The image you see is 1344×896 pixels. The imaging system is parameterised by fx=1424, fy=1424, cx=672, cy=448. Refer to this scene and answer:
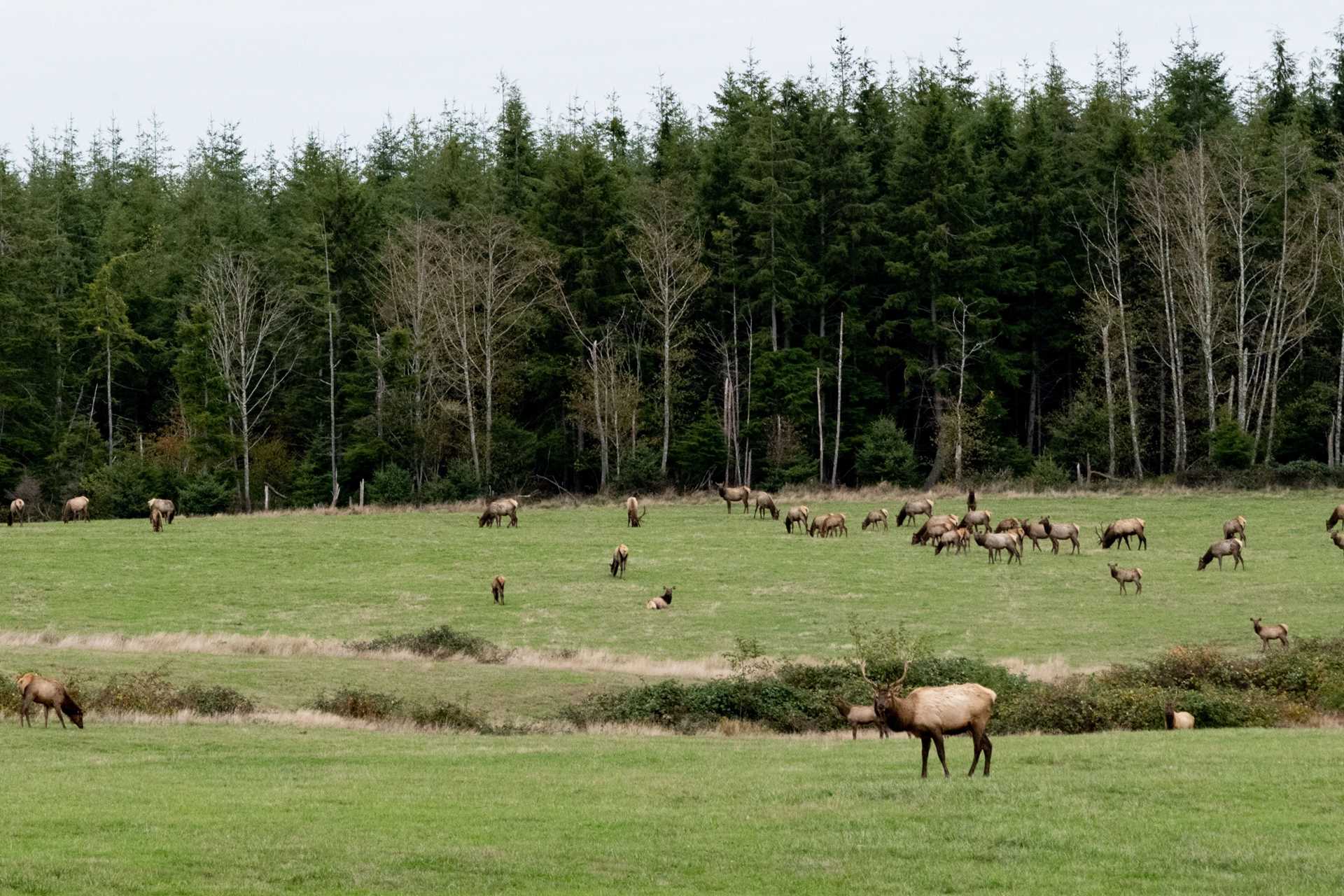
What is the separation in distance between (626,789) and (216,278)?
227ft

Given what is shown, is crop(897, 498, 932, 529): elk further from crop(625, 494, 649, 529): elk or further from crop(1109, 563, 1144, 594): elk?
crop(1109, 563, 1144, 594): elk

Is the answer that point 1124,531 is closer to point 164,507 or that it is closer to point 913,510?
point 913,510

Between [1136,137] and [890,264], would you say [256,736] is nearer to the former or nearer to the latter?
[890,264]

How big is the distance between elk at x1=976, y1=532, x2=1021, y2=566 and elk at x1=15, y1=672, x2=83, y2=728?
29.7m

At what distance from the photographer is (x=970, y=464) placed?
72750mm

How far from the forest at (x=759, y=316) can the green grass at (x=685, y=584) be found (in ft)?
49.6

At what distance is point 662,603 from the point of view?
39188 millimetres

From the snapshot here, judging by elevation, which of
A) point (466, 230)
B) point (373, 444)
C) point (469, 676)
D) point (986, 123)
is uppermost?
point (986, 123)

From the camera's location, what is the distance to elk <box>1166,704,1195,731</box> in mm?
22891

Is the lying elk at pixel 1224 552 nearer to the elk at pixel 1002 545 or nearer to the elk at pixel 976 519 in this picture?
the elk at pixel 1002 545

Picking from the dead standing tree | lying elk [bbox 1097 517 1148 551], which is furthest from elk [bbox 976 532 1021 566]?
the dead standing tree

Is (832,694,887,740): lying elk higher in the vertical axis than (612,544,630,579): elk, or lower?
lower

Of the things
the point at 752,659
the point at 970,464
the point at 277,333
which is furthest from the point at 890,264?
the point at 752,659

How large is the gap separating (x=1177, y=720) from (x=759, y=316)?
5890cm
